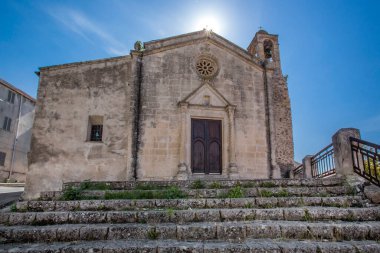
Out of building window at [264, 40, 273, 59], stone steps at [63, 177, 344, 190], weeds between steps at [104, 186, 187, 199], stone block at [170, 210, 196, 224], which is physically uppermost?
building window at [264, 40, 273, 59]

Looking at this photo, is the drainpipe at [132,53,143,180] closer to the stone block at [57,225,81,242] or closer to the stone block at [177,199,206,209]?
the stone block at [177,199,206,209]

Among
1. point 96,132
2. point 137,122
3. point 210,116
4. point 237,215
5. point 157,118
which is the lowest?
point 237,215

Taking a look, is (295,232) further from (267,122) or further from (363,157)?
(267,122)

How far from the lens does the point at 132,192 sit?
617 cm

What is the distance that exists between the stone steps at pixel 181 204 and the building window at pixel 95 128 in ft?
22.1

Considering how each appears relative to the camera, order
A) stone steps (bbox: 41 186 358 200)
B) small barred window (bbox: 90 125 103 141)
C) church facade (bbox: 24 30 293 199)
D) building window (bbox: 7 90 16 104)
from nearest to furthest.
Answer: stone steps (bbox: 41 186 358 200), church facade (bbox: 24 30 293 199), small barred window (bbox: 90 125 103 141), building window (bbox: 7 90 16 104)

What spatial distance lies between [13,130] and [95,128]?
1923cm

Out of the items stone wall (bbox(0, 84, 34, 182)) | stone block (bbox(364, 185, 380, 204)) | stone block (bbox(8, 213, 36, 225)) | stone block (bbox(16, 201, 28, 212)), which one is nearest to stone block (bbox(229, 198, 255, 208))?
stone block (bbox(364, 185, 380, 204))

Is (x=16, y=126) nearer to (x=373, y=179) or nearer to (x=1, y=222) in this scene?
(x=1, y=222)

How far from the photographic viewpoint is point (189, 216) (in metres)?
4.87

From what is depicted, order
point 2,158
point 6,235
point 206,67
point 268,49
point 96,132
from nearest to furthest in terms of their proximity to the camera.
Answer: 1. point 6,235
2. point 96,132
3. point 206,67
4. point 268,49
5. point 2,158

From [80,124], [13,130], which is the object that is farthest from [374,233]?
[13,130]

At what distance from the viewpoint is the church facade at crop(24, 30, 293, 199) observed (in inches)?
448

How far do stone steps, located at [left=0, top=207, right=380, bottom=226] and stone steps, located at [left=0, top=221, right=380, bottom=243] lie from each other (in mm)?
429
